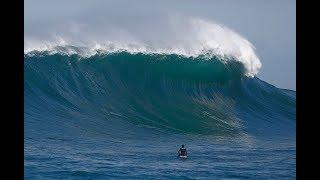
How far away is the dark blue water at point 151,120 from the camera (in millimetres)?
9164

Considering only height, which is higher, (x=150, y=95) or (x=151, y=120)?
(x=150, y=95)

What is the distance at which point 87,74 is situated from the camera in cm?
1521

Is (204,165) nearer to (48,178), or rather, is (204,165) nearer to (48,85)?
(48,178)

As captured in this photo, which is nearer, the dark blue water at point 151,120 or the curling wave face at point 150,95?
the dark blue water at point 151,120

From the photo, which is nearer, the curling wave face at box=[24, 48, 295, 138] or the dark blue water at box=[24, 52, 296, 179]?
the dark blue water at box=[24, 52, 296, 179]

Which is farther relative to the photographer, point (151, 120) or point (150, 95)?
point (150, 95)

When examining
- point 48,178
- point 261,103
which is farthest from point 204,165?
point 261,103

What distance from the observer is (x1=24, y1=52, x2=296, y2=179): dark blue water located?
916 centimetres

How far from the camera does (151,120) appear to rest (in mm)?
13531
